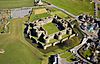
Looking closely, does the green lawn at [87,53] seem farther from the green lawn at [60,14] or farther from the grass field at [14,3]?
the grass field at [14,3]

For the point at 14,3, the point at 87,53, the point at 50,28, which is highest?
the point at 14,3


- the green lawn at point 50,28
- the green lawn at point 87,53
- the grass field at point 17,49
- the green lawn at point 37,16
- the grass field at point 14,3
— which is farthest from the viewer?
the grass field at point 14,3

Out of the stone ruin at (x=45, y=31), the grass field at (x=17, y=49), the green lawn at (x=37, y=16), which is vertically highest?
the green lawn at (x=37, y=16)

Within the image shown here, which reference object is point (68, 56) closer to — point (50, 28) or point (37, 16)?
point (50, 28)

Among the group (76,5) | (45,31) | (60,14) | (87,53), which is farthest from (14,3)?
(87,53)

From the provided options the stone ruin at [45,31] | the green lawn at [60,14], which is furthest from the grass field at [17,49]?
the green lawn at [60,14]

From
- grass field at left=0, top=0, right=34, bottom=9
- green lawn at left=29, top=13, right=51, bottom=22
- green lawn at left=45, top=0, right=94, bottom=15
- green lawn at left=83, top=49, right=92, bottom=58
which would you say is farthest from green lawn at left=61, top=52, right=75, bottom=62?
grass field at left=0, top=0, right=34, bottom=9
